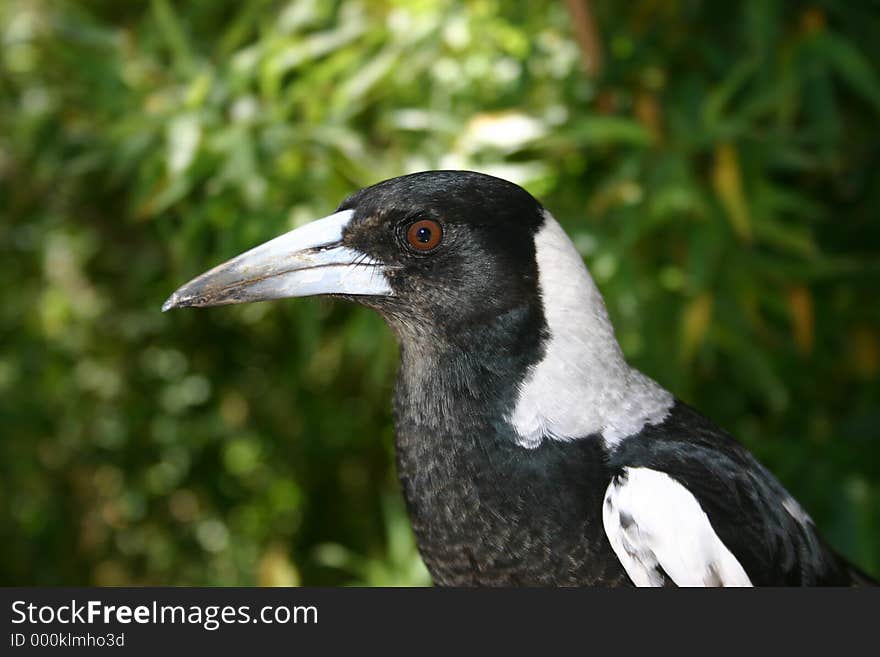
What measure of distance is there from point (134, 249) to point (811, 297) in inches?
53.1

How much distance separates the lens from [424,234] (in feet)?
3.59

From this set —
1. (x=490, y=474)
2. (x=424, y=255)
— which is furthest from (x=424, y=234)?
(x=490, y=474)

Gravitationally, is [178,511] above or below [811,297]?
above

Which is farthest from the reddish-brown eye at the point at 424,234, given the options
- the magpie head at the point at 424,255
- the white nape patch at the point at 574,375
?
the white nape patch at the point at 574,375

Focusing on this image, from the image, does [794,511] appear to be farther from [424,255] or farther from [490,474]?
[424,255]

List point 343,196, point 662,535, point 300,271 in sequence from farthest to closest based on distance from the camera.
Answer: point 343,196 < point 300,271 < point 662,535

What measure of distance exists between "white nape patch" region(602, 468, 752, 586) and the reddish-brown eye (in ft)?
1.01

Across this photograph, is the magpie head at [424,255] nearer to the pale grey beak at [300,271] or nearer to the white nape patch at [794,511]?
the pale grey beak at [300,271]

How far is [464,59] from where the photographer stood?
5.91 ft

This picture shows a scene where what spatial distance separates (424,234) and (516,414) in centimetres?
21

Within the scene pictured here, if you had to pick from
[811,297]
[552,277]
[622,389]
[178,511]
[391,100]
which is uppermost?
[391,100]

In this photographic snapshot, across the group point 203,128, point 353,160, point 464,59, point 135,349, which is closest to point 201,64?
point 203,128

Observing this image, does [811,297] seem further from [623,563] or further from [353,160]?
[623,563]

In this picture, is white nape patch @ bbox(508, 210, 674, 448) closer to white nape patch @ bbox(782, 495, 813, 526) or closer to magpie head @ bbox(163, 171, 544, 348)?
magpie head @ bbox(163, 171, 544, 348)
